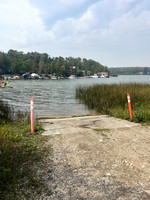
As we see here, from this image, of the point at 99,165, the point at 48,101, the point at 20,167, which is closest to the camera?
the point at 20,167

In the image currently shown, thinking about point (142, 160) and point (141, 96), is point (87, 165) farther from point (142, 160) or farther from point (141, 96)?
point (141, 96)

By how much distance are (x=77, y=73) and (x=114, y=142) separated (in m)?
162

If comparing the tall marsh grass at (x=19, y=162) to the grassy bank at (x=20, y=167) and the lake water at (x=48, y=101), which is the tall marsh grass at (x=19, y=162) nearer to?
the grassy bank at (x=20, y=167)

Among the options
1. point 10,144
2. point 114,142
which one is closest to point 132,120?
point 114,142

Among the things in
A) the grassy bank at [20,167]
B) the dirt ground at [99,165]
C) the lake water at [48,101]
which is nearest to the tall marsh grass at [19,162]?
the grassy bank at [20,167]

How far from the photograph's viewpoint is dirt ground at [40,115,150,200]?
3.06 meters

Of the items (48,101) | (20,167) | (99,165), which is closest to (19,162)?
(20,167)

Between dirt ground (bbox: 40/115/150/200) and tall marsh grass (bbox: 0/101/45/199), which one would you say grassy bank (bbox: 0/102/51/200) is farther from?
dirt ground (bbox: 40/115/150/200)

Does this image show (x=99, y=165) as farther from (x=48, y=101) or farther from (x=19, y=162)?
(x=48, y=101)

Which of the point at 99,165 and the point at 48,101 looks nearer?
the point at 99,165

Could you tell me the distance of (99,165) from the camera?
4.06 m

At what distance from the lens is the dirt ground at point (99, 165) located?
10.0 feet

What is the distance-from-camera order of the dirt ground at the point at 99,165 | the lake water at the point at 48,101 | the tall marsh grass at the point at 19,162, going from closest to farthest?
the dirt ground at the point at 99,165, the tall marsh grass at the point at 19,162, the lake water at the point at 48,101

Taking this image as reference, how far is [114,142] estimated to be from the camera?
5625 mm
